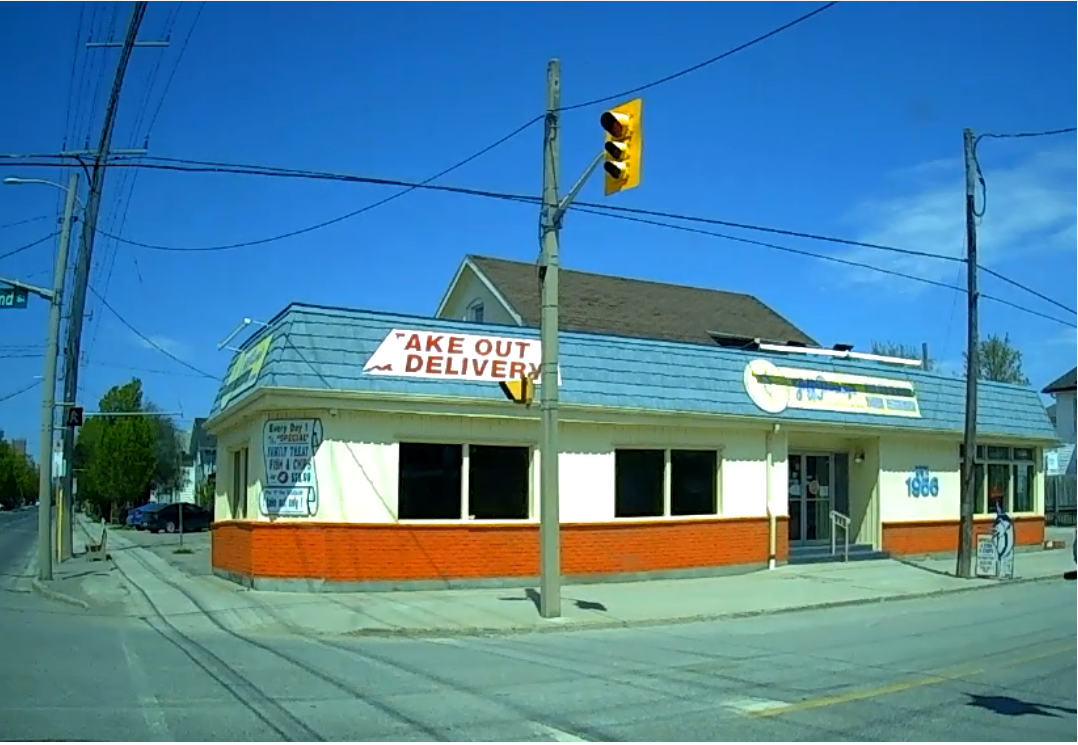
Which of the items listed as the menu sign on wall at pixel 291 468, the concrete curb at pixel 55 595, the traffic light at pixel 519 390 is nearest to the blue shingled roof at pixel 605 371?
the menu sign on wall at pixel 291 468

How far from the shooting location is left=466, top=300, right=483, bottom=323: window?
30.3m

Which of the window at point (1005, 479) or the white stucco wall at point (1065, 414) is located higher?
the white stucco wall at point (1065, 414)

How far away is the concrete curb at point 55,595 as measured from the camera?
18891 millimetres

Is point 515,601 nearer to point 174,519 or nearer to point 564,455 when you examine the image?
point 564,455

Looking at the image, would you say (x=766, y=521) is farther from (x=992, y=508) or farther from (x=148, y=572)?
(x=148, y=572)

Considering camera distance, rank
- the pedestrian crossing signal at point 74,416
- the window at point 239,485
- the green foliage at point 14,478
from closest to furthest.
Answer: the window at point 239,485 < the pedestrian crossing signal at point 74,416 < the green foliage at point 14,478

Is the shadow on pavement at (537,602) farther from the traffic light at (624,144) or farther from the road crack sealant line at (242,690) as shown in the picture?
the traffic light at (624,144)

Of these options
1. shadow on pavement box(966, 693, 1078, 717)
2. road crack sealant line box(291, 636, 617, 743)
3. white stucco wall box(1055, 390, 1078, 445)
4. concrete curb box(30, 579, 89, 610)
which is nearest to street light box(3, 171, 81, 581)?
concrete curb box(30, 579, 89, 610)

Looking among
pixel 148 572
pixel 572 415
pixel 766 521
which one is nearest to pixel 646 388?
pixel 572 415

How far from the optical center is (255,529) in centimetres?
1864

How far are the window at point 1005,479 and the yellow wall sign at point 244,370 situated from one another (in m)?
→ 18.1

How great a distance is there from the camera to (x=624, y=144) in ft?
42.0

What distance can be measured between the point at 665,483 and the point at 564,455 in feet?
7.97

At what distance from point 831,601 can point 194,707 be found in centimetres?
1159
